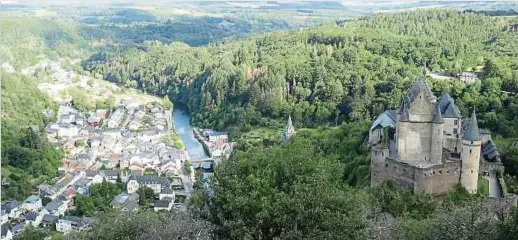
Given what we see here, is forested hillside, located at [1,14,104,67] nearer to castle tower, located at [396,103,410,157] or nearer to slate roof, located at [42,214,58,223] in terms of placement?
slate roof, located at [42,214,58,223]

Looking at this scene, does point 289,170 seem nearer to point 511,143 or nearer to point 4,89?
point 511,143

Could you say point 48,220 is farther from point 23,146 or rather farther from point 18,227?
A: point 23,146


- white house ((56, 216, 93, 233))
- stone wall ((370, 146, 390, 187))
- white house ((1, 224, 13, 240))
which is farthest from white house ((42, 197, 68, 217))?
stone wall ((370, 146, 390, 187))

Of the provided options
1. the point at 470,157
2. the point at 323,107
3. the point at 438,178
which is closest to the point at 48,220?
the point at 438,178

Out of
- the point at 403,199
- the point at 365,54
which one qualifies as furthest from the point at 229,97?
the point at 403,199

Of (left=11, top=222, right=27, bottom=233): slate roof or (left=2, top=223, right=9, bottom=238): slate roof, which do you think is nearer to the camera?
(left=2, top=223, right=9, bottom=238): slate roof

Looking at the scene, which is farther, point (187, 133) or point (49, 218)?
Answer: point (187, 133)

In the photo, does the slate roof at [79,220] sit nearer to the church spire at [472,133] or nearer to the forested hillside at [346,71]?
the church spire at [472,133]
